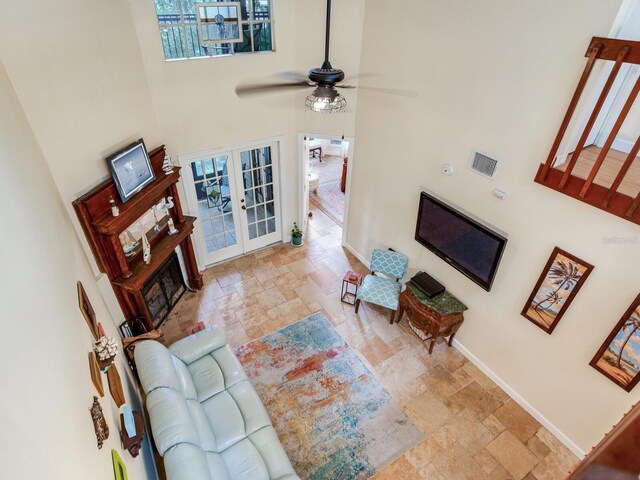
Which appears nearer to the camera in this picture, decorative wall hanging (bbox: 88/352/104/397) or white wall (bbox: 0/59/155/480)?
white wall (bbox: 0/59/155/480)

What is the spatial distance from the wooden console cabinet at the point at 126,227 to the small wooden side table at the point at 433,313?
10.5ft

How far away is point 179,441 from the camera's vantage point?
10.1 feet

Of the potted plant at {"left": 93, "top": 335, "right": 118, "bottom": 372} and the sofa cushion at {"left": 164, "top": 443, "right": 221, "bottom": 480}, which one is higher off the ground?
the potted plant at {"left": 93, "top": 335, "right": 118, "bottom": 372}

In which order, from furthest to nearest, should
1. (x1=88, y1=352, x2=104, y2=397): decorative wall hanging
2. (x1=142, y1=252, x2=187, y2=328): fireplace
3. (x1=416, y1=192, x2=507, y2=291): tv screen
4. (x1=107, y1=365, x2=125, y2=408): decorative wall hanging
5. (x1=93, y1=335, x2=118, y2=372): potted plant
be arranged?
1. (x1=142, y1=252, x2=187, y2=328): fireplace
2. (x1=416, y1=192, x2=507, y2=291): tv screen
3. (x1=107, y1=365, x2=125, y2=408): decorative wall hanging
4. (x1=93, y1=335, x2=118, y2=372): potted plant
5. (x1=88, y1=352, x2=104, y2=397): decorative wall hanging

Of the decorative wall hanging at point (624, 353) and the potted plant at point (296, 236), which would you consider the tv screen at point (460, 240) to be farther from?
the potted plant at point (296, 236)

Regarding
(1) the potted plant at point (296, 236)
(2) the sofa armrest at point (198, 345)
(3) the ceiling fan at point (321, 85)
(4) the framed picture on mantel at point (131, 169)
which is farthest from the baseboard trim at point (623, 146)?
(4) the framed picture on mantel at point (131, 169)

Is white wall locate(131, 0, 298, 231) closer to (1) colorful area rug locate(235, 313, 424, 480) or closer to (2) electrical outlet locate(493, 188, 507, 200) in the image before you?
(1) colorful area rug locate(235, 313, 424, 480)

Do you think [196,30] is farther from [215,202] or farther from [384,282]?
[384,282]

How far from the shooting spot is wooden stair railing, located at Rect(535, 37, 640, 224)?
106 inches

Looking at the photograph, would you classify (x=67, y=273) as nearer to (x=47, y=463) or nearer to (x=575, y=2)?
(x=47, y=463)

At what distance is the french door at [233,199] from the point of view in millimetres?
5703

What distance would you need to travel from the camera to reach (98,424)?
83.0 inches

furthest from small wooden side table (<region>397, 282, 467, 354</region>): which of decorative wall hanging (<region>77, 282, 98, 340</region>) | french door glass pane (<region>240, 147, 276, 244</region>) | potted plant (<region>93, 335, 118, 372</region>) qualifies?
decorative wall hanging (<region>77, 282, 98, 340</region>)

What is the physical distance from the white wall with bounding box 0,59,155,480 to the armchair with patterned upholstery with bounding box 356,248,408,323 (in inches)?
129
